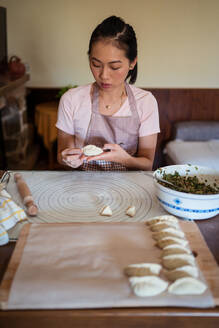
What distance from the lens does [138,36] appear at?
147 inches

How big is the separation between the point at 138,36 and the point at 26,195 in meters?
3.18

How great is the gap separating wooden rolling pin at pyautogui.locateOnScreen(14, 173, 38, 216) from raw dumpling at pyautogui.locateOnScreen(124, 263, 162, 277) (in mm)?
415

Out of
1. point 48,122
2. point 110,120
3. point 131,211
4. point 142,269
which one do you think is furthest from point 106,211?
point 48,122

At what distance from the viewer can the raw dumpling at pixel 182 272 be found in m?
0.70

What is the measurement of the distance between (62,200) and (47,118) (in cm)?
264

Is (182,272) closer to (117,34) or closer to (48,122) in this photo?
(117,34)

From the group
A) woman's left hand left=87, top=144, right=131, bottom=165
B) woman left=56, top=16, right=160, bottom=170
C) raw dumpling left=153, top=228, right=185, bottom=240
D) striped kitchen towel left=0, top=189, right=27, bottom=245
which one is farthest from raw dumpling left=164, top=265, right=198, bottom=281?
woman left=56, top=16, right=160, bottom=170

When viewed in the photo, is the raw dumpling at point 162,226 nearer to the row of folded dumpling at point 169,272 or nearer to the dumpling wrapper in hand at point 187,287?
the row of folded dumpling at point 169,272

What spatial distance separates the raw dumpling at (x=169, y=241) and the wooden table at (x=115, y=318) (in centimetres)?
18

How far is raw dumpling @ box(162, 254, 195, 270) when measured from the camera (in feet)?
2.40

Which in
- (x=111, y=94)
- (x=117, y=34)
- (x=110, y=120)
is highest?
(x=117, y=34)

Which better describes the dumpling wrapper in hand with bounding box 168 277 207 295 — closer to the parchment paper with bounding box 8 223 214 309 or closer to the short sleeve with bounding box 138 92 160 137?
the parchment paper with bounding box 8 223 214 309

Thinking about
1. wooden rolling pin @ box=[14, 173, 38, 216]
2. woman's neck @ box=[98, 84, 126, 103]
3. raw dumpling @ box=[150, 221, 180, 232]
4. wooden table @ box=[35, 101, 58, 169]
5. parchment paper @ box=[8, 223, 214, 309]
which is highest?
woman's neck @ box=[98, 84, 126, 103]

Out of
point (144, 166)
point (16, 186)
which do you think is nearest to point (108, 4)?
point (144, 166)
